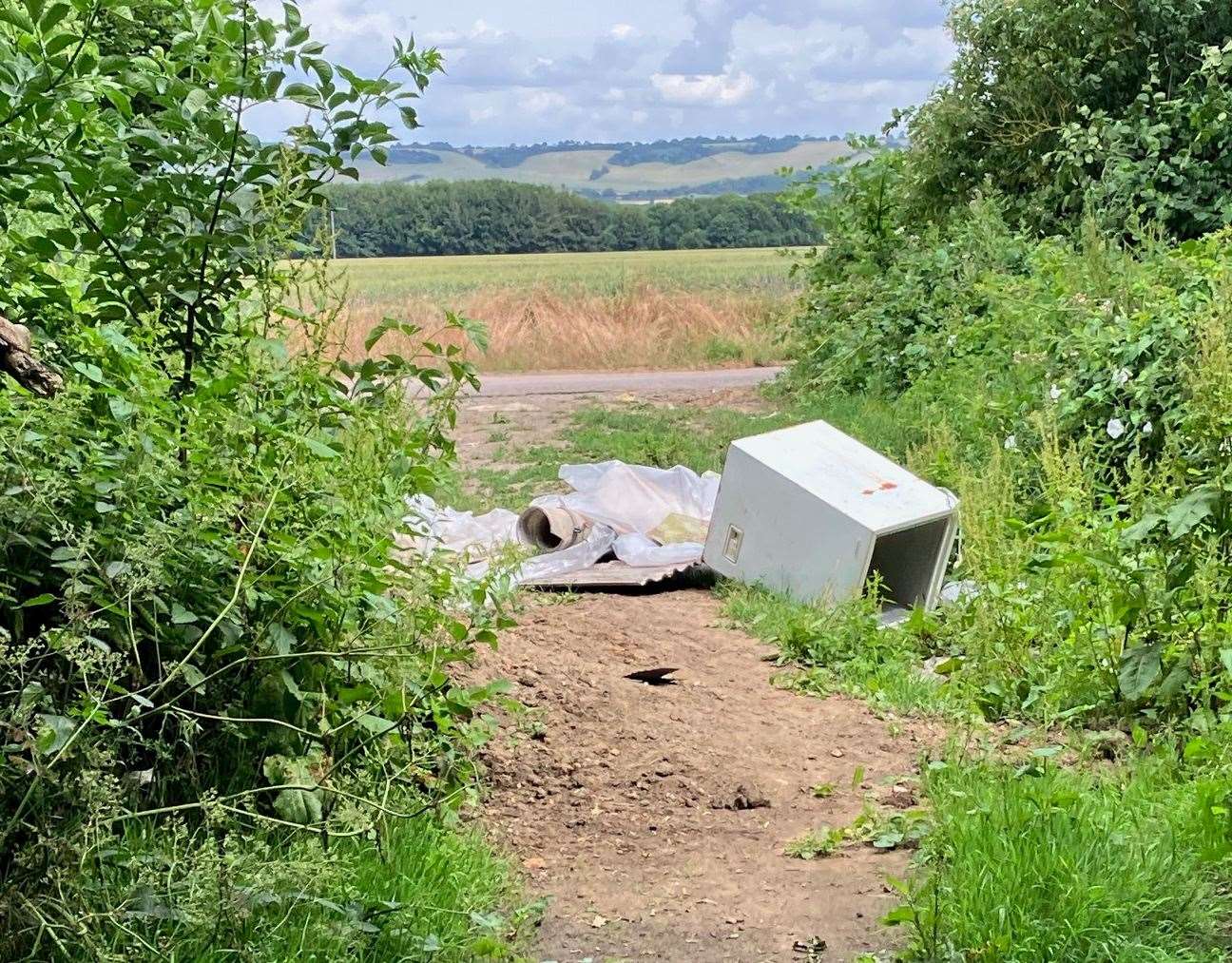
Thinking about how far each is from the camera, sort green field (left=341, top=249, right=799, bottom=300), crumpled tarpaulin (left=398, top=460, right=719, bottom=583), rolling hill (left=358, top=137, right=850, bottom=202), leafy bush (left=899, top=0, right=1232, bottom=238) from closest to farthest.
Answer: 1. crumpled tarpaulin (left=398, top=460, right=719, bottom=583)
2. leafy bush (left=899, top=0, right=1232, bottom=238)
3. green field (left=341, top=249, right=799, bottom=300)
4. rolling hill (left=358, top=137, right=850, bottom=202)

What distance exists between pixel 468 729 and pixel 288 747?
2.18ft

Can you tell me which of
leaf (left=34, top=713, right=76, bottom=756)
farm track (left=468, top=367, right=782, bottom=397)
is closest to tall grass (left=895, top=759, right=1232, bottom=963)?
leaf (left=34, top=713, right=76, bottom=756)

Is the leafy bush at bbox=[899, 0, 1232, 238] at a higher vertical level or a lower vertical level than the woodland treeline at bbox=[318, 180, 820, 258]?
higher

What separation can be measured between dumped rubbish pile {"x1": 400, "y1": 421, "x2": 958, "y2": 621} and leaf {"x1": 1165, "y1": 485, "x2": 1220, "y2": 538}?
2.43 metres

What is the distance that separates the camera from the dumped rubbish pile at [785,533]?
667cm

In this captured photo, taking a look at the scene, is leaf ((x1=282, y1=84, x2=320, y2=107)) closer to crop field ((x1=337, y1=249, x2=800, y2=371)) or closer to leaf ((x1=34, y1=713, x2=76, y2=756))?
leaf ((x1=34, y1=713, x2=76, y2=756))

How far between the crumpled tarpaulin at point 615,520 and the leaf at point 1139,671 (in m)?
3.41

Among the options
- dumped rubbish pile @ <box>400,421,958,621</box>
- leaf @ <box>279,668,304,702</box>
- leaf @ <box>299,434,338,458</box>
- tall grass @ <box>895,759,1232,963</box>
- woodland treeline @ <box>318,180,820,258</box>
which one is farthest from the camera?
woodland treeline @ <box>318,180,820,258</box>

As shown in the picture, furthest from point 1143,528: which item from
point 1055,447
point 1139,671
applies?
point 1055,447

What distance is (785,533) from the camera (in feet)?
22.9

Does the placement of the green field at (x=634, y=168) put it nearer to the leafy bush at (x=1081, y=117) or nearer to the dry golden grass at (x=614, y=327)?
the dry golden grass at (x=614, y=327)

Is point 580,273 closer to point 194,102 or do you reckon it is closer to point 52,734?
point 194,102

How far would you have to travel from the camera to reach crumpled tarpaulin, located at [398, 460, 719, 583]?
25.1 ft

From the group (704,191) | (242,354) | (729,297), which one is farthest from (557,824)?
(704,191)
